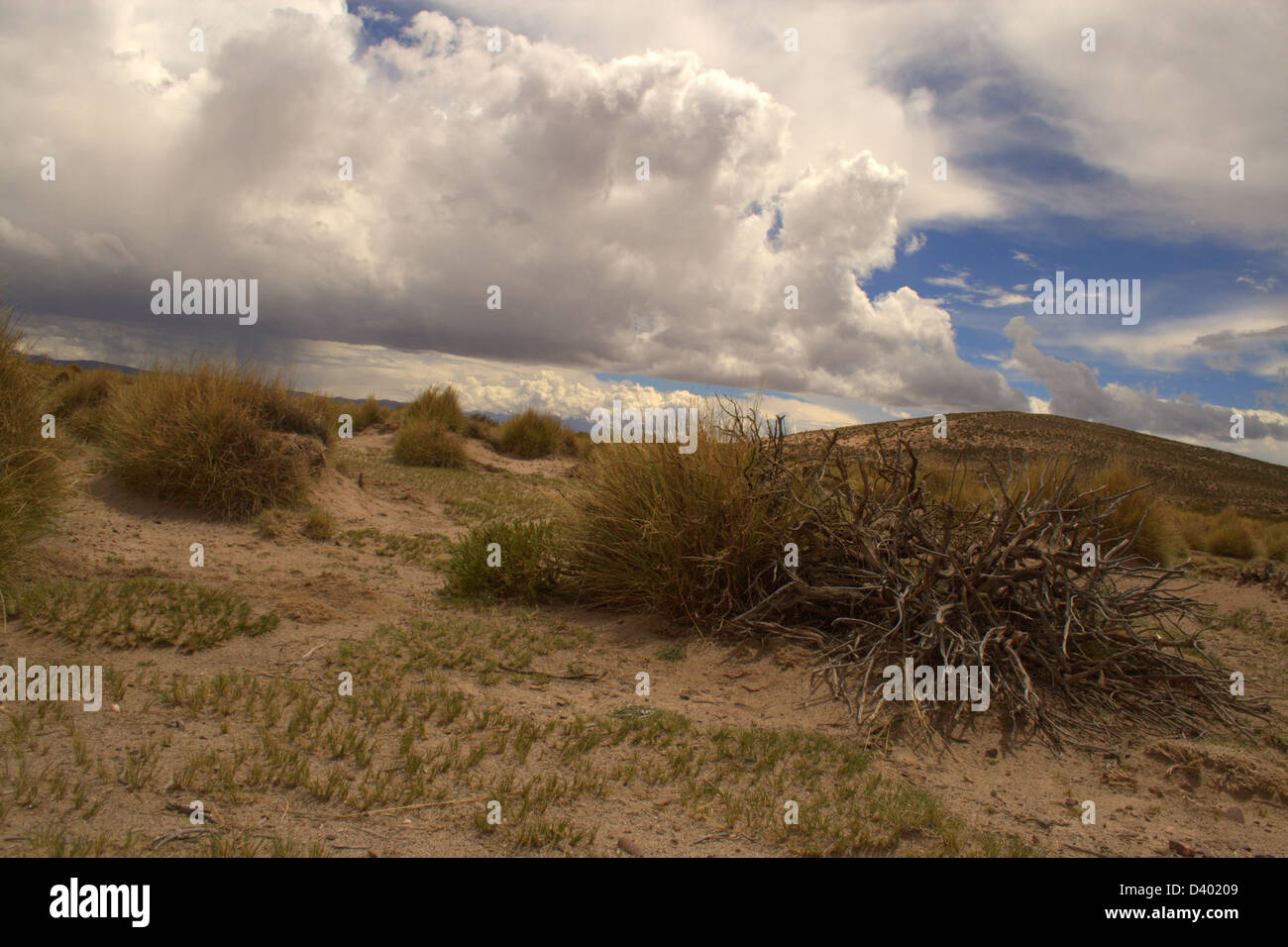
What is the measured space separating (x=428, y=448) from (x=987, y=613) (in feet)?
44.4

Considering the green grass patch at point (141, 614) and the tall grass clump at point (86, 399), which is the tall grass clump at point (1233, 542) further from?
the tall grass clump at point (86, 399)

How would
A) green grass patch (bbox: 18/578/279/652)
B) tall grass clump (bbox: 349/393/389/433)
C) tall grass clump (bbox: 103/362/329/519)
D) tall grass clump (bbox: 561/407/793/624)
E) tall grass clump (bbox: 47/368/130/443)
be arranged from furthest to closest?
tall grass clump (bbox: 349/393/389/433), tall grass clump (bbox: 47/368/130/443), tall grass clump (bbox: 103/362/329/519), tall grass clump (bbox: 561/407/793/624), green grass patch (bbox: 18/578/279/652)

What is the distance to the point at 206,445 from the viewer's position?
26.6ft

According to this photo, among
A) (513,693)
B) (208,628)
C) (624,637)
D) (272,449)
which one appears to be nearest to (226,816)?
(513,693)

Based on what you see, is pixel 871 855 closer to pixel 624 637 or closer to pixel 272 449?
pixel 624 637

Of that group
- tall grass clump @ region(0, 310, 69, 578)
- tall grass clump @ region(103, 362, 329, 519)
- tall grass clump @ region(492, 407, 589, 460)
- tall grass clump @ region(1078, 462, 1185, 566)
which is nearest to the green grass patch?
tall grass clump @ region(0, 310, 69, 578)

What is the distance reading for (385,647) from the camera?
509 centimetres

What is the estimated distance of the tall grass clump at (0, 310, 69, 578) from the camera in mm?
5105

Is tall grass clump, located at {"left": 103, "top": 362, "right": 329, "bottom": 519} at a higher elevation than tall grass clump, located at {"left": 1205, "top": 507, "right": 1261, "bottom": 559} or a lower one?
higher

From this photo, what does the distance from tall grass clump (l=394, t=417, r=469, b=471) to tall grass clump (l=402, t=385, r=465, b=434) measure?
5.35 ft

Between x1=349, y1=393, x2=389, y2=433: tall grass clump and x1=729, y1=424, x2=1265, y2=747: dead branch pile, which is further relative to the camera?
x1=349, y1=393, x2=389, y2=433: tall grass clump

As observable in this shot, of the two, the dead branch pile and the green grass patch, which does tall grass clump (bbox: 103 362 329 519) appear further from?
the dead branch pile

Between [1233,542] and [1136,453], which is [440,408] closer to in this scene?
[1233,542]

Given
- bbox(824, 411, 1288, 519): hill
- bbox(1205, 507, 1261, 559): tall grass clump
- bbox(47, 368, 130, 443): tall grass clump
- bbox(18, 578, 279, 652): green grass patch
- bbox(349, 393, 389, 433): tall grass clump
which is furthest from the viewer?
bbox(824, 411, 1288, 519): hill
